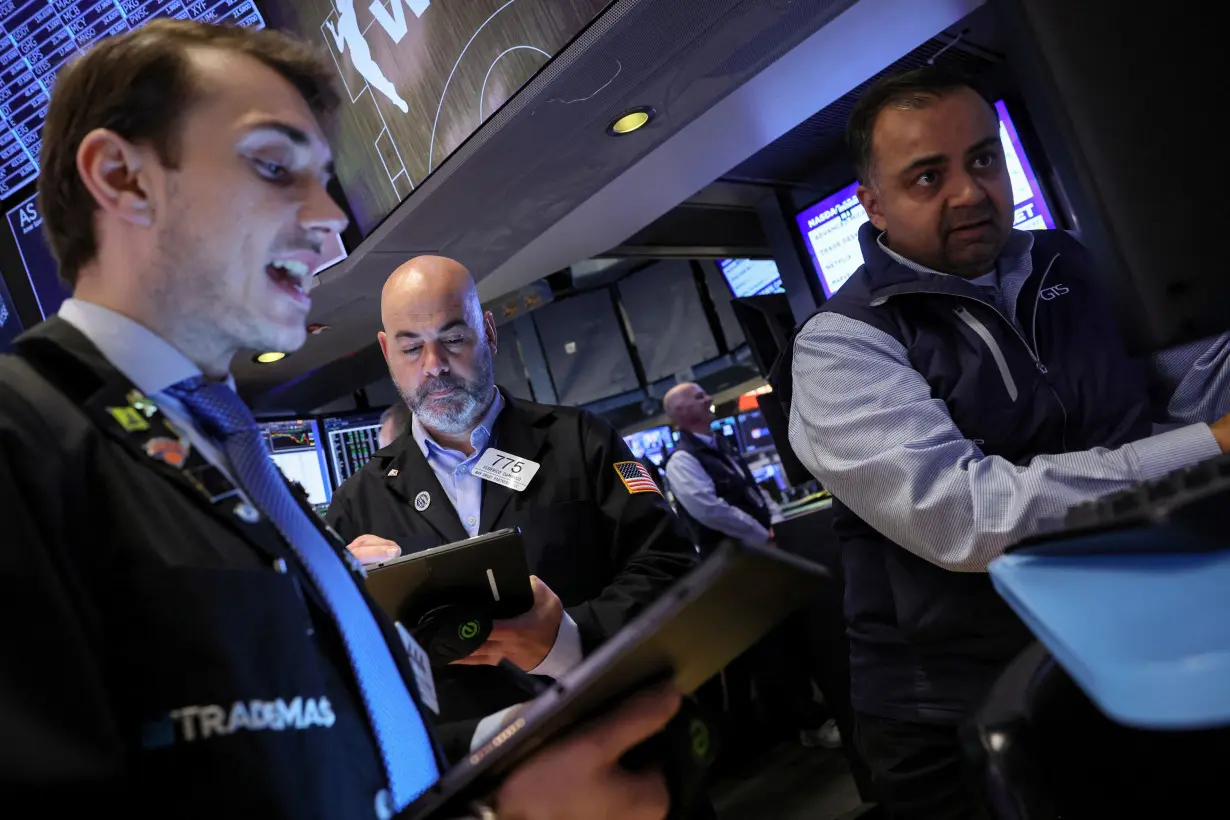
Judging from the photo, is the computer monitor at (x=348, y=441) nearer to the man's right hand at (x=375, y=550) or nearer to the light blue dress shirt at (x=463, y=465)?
the light blue dress shirt at (x=463, y=465)

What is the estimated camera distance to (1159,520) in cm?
44

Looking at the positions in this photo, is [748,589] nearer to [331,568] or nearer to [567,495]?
[331,568]

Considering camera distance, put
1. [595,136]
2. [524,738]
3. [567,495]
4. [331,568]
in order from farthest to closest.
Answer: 1. [595,136]
2. [567,495]
3. [331,568]
4. [524,738]

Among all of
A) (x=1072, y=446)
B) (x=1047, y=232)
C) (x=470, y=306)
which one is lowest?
(x=1072, y=446)

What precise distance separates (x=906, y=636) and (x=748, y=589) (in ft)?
2.90

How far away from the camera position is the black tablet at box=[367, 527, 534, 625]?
124 centimetres

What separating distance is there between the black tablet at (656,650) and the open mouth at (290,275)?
1.85 feet

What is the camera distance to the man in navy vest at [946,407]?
4.09 ft

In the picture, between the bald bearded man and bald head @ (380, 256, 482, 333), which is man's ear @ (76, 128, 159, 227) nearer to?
the bald bearded man

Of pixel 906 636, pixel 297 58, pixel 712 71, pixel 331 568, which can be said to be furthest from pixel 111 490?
pixel 712 71

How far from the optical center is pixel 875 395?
1.35 meters

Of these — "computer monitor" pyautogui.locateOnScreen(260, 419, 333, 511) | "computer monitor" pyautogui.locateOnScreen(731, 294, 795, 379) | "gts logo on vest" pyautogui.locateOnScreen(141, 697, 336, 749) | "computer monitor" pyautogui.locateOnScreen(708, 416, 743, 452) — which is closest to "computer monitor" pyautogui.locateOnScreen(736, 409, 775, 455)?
"computer monitor" pyautogui.locateOnScreen(708, 416, 743, 452)

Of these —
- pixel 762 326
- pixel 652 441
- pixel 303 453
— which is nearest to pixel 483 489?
pixel 762 326

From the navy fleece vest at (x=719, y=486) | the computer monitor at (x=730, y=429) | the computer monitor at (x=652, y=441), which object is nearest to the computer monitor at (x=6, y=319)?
the navy fleece vest at (x=719, y=486)
